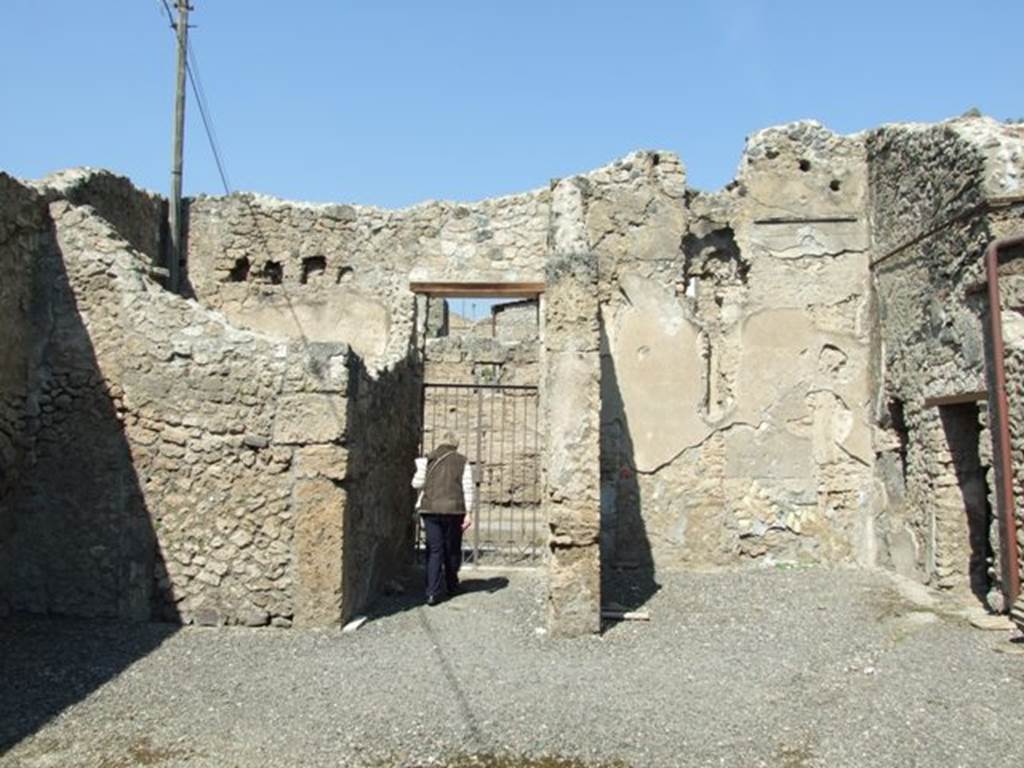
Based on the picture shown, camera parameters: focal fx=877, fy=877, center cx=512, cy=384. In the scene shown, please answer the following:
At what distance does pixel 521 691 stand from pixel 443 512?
252 centimetres

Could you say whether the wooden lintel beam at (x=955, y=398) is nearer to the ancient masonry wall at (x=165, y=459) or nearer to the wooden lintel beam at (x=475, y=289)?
the wooden lintel beam at (x=475, y=289)

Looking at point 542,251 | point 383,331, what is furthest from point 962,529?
point 383,331

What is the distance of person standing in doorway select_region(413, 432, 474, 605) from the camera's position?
7.42m

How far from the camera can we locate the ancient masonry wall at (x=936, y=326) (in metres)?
7.04

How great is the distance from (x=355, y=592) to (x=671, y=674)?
2.54 m

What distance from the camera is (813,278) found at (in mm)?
9164

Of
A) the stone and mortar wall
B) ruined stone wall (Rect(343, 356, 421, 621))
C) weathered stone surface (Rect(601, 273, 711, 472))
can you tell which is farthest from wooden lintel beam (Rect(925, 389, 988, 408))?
ruined stone wall (Rect(343, 356, 421, 621))

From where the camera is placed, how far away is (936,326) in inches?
307

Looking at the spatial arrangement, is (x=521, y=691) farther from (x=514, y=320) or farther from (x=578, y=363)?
(x=514, y=320)

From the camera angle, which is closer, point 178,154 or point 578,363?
point 578,363

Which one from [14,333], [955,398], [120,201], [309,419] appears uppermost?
[120,201]

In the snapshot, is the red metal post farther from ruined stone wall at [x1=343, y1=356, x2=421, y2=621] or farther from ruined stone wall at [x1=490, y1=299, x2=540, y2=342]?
ruined stone wall at [x1=490, y1=299, x2=540, y2=342]

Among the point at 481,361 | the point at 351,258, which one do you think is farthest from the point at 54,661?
the point at 481,361

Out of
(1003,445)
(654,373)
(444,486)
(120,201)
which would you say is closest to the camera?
(1003,445)
